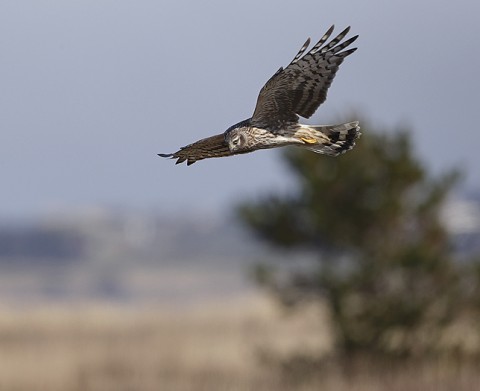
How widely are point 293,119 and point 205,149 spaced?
2.03 ft

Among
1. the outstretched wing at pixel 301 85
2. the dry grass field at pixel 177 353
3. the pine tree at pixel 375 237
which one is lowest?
the dry grass field at pixel 177 353

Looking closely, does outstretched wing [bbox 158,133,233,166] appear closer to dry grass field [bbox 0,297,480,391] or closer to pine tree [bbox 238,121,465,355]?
dry grass field [bbox 0,297,480,391]

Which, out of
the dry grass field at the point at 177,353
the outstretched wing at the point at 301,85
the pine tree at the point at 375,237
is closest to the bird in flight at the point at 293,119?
the outstretched wing at the point at 301,85

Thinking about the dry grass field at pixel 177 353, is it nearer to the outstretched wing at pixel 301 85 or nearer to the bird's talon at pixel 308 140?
the outstretched wing at pixel 301 85

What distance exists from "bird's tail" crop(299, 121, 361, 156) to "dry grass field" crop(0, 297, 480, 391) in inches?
306

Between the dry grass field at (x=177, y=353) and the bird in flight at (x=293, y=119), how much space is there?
7.66m

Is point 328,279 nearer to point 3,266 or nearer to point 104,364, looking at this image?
point 104,364

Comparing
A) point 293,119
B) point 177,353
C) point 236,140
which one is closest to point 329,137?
point 293,119

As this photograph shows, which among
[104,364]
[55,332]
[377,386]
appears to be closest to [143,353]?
[104,364]

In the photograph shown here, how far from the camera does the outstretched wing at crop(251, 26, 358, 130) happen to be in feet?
24.4

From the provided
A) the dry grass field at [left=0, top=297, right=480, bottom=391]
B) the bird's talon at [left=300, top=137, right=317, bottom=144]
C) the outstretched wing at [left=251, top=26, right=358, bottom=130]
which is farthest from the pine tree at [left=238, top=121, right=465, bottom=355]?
the bird's talon at [left=300, top=137, right=317, bottom=144]

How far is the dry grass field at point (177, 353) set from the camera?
1691 cm

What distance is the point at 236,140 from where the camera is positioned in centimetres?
700

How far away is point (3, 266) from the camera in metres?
89.2
